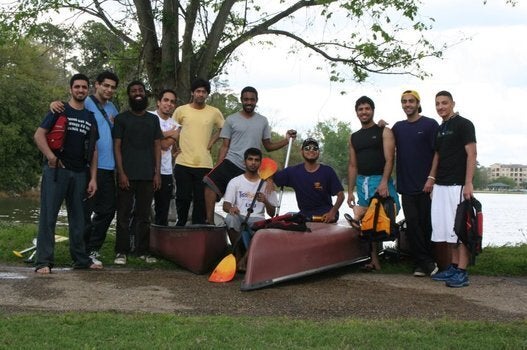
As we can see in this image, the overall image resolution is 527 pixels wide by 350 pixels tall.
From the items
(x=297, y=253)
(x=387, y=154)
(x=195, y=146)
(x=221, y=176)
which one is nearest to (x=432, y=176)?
(x=387, y=154)

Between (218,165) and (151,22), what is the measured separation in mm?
3463

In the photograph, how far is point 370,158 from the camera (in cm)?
777

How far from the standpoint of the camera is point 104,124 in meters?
7.55

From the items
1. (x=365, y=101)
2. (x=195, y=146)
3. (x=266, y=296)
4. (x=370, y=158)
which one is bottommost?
(x=266, y=296)

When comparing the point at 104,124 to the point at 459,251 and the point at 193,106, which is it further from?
the point at 459,251

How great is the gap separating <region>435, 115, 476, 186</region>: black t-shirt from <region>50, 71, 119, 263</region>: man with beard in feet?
11.8

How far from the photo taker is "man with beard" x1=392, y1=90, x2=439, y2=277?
7.52m

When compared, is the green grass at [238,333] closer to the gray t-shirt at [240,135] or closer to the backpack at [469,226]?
the backpack at [469,226]

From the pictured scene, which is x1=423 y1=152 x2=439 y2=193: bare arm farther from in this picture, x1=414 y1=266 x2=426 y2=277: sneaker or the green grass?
the green grass

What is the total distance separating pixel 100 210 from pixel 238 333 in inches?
142

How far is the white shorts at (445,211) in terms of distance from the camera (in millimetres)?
7012

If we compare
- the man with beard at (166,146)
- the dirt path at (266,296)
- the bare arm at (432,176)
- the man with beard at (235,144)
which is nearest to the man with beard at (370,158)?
the bare arm at (432,176)

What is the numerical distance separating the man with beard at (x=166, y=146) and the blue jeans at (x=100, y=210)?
71 cm

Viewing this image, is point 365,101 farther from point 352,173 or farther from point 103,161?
point 103,161
